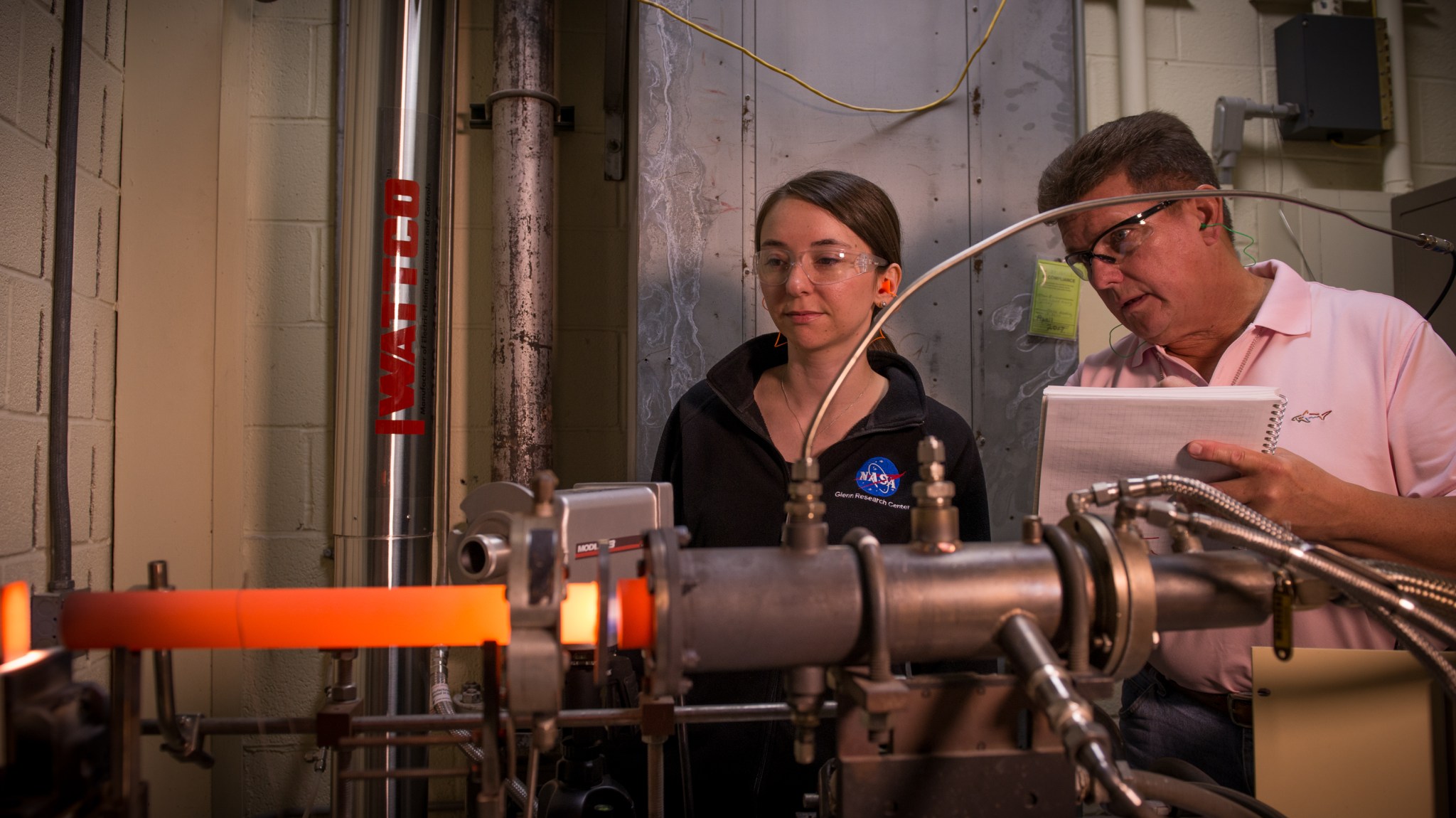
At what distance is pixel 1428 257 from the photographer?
165 centimetres

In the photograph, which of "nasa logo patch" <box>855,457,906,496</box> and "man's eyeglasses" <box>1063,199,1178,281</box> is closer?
"man's eyeglasses" <box>1063,199,1178,281</box>

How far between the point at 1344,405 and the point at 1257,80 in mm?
1421

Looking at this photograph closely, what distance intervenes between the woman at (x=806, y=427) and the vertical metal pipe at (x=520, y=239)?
53 cm

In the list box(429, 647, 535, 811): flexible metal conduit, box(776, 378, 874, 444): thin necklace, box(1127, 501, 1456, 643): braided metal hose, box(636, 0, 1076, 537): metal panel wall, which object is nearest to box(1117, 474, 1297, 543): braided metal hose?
box(1127, 501, 1456, 643): braided metal hose

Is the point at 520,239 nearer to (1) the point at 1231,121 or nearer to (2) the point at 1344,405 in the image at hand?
(2) the point at 1344,405

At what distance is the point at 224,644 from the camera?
0.55 metres

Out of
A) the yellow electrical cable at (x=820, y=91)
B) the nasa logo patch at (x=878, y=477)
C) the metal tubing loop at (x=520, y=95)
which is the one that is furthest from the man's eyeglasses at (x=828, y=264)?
the metal tubing loop at (x=520, y=95)

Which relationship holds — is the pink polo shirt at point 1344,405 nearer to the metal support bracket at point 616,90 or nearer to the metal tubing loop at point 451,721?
the metal tubing loop at point 451,721

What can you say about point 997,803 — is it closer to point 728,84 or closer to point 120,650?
point 120,650

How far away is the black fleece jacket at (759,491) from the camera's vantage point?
1223mm

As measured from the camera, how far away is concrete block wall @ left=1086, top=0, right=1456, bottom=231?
Answer: 2.04 m

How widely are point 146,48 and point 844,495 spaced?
1.76 m

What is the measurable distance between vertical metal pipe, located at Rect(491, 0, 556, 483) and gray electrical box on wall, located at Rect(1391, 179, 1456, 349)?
6.27ft

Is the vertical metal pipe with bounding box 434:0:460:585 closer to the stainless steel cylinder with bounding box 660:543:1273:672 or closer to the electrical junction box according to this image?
the stainless steel cylinder with bounding box 660:543:1273:672
